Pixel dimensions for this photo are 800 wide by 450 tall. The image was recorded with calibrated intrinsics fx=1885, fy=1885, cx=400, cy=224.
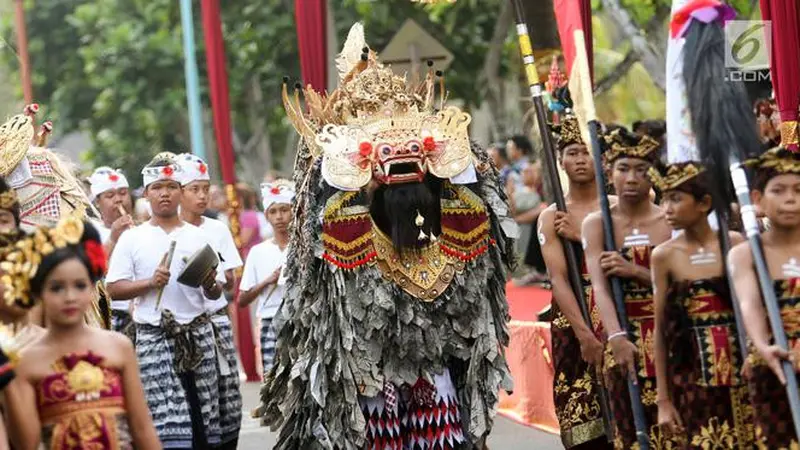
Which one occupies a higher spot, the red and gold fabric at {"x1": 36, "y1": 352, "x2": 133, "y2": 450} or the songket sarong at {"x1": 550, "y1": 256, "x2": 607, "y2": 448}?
the red and gold fabric at {"x1": 36, "y1": 352, "x2": 133, "y2": 450}

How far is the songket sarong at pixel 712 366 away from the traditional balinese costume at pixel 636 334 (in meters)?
0.88

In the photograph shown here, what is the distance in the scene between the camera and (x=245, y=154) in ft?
107

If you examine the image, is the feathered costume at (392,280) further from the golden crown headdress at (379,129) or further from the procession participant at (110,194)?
the procession participant at (110,194)

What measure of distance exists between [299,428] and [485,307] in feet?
3.96

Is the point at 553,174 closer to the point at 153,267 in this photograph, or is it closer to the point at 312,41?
the point at 153,267

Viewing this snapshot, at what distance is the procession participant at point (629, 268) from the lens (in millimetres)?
9086

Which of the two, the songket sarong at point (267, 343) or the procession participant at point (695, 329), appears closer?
the procession participant at point (695, 329)

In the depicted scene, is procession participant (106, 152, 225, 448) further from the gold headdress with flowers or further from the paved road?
the gold headdress with flowers

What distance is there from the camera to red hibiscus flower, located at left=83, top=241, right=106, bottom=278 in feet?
24.0

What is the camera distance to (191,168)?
12211 mm

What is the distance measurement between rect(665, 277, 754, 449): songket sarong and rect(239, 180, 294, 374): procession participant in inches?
213

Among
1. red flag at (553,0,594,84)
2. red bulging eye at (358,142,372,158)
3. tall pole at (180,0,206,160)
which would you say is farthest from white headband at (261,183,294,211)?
tall pole at (180,0,206,160)

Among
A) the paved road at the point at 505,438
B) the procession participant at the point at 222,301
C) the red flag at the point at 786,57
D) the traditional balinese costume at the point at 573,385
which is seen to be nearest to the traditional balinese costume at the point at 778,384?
the traditional balinese costume at the point at 573,385

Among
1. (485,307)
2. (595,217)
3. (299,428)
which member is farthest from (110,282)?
(595,217)
